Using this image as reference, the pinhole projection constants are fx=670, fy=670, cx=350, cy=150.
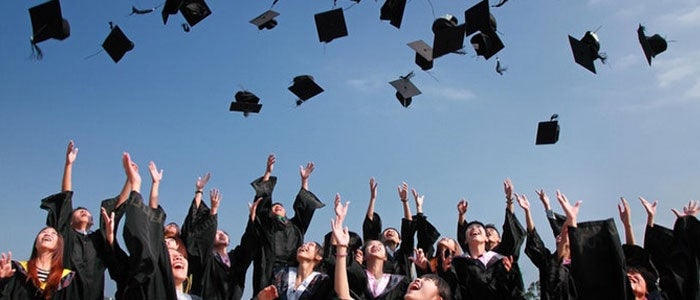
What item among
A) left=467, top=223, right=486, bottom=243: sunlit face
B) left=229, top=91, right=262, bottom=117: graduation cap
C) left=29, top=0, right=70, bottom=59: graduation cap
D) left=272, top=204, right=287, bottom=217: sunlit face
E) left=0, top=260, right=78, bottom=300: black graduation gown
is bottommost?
left=0, top=260, right=78, bottom=300: black graduation gown

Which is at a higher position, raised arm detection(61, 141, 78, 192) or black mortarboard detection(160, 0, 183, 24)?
black mortarboard detection(160, 0, 183, 24)

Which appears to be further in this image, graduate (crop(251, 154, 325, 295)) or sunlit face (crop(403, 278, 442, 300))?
graduate (crop(251, 154, 325, 295))

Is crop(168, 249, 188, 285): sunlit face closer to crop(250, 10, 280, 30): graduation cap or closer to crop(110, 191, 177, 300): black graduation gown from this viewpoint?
crop(110, 191, 177, 300): black graduation gown

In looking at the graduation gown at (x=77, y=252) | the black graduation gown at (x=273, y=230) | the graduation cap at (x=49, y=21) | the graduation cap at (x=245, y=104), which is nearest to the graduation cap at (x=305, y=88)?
the graduation cap at (x=245, y=104)

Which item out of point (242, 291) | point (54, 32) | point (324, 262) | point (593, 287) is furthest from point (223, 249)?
point (593, 287)

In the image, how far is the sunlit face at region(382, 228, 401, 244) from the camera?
590cm

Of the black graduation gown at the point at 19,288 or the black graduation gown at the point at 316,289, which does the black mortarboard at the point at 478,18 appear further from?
the black graduation gown at the point at 19,288

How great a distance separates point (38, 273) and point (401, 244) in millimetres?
2970

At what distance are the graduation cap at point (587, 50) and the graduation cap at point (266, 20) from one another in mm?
2869

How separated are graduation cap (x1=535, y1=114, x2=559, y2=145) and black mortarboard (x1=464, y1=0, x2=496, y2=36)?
1128mm

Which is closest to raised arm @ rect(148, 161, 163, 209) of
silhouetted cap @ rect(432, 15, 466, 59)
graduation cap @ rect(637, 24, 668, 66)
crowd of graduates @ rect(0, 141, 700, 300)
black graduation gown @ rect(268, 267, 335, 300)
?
crowd of graduates @ rect(0, 141, 700, 300)

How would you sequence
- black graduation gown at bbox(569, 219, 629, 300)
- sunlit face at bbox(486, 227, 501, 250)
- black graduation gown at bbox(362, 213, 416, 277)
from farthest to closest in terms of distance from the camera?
black graduation gown at bbox(362, 213, 416, 277), sunlit face at bbox(486, 227, 501, 250), black graduation gown at bbox(569, 219, 629, 300)

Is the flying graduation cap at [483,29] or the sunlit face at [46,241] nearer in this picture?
the sunlit face at [46,241]

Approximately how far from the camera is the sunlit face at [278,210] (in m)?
6.11
